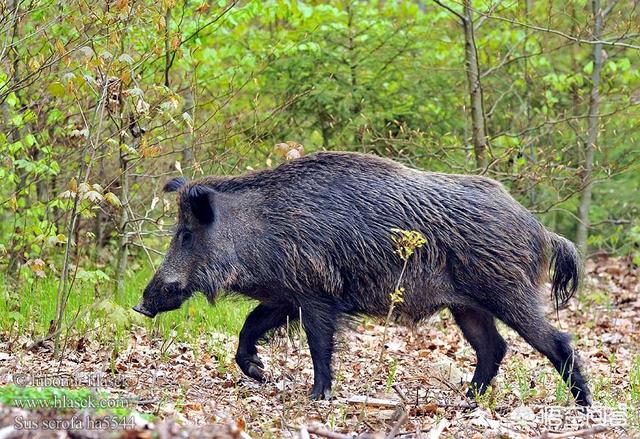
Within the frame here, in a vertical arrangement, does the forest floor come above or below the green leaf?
below

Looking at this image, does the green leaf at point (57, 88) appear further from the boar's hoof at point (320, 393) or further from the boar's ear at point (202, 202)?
the boar's hoof at point (320, 393)

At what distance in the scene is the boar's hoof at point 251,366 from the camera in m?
6.75

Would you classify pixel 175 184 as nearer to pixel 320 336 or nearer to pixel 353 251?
pixel 353 251

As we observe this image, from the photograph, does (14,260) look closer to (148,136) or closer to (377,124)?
(148,136)

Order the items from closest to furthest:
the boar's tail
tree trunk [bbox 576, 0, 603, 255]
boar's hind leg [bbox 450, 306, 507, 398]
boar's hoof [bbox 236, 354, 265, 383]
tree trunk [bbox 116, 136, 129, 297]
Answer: boar's hoof [bbox 236, 354, 265, 383], the boar's tail, boar's hind leg [bbox 450, 306, 507, 398], tree trunk [bbox 116, 136, 129, 297], tree trunk [bbox 576, 0, 603, 255]

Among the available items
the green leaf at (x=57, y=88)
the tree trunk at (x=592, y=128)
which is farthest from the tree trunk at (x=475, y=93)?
the green leaf at (x=57, y=88)

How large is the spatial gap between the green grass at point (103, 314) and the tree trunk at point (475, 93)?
9.84ft

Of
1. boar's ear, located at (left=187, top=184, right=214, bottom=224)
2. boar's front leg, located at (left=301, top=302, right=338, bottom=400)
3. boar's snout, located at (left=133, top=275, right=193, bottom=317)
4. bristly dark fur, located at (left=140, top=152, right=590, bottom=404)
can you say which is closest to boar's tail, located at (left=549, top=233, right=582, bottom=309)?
bristly dark fur, located at (left=140, top=152, right=590, bottom=404)

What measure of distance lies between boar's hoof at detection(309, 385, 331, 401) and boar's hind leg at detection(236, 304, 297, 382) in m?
0.49

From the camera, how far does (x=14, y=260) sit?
877 cm

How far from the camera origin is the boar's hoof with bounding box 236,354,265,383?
6754 millimetres

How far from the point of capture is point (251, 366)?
22.3 feet

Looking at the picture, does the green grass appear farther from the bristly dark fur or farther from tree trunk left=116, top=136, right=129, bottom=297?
the bristly dark fur

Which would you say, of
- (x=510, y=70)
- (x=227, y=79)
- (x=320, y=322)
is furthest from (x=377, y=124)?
(x=320, y=322)
